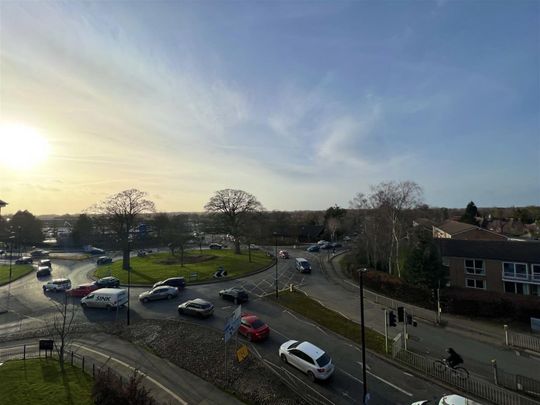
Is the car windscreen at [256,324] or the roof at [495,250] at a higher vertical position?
the roof at [495,250]

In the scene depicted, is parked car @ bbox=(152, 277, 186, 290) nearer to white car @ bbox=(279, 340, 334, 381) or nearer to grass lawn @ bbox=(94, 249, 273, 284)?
grass lawn @ bbox=(94, 249, 273, 284)

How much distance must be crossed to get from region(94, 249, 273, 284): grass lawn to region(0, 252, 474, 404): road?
316 centimetres

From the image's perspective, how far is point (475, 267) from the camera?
37.6 metres

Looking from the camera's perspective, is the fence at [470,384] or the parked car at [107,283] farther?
the parked car at [107,283]

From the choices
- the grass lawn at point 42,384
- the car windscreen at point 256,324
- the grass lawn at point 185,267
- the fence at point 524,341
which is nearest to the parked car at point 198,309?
the car windscreen at point 256,324

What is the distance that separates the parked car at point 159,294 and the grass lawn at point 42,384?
12844 millimetres

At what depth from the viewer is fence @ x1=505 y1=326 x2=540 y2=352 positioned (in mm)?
22269

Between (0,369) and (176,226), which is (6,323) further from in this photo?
(176,226)

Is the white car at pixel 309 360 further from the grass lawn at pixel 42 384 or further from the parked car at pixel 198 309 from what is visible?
the grass lawn at pixel 42 384

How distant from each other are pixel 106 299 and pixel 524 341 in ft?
121

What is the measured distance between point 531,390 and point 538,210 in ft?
390

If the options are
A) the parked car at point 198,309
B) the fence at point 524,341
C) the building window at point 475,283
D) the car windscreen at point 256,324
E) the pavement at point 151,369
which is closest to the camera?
the pavement at point 151,369

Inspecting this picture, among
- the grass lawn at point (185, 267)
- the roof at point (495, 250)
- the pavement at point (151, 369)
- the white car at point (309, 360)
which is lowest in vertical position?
the pavement at point (151, 369)

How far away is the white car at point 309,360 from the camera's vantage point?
1705 centimetres
